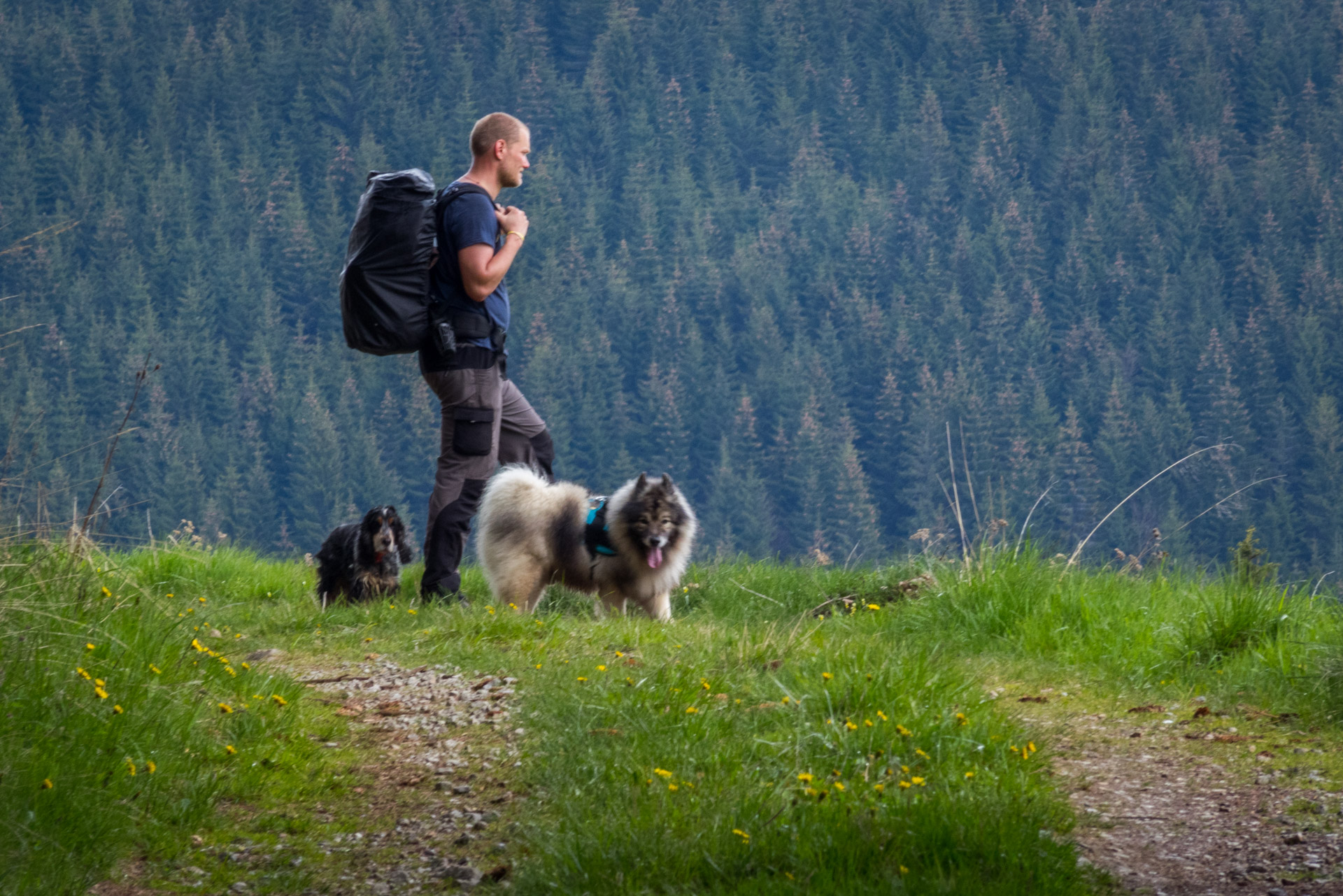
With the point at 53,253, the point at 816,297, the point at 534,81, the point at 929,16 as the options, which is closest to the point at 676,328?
the point at 816,297

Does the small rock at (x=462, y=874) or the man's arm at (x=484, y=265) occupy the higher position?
the man's arm at (x=484, y=265)

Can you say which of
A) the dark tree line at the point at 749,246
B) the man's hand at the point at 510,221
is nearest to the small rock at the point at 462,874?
the man's hand at the point at 510,221

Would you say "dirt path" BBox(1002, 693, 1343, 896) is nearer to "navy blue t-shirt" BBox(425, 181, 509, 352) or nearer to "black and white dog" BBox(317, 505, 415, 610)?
"navy blue t-shirt" BBox(425, 181, 509, 352)

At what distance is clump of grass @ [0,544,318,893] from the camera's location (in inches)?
115

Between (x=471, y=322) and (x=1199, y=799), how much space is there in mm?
3751

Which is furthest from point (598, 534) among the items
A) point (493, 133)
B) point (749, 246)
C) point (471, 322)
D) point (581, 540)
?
point (749, 246)

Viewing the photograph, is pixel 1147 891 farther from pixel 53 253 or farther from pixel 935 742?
pixel 53 253

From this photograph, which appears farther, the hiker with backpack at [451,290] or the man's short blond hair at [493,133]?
the man's short blond hair at [493,133]

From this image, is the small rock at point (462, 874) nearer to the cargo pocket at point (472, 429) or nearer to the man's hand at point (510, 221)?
the cargo pocket at point (472, 429)

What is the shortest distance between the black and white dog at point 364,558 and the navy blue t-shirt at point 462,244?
162 centimetres

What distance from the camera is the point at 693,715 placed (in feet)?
12.6

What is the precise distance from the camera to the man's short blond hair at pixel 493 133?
5.77m

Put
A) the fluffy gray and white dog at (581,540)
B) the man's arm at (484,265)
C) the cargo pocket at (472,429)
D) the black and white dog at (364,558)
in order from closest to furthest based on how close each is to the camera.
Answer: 1. the man's arm at (484,265)
2. the cargo pocket at (472,429)
3. the fluffy gray and white dog at (581,540)
4. the black and white dog at (364,558)

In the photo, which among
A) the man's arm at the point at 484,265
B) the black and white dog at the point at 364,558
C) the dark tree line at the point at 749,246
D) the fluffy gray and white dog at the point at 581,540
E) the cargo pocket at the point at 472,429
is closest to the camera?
the man's arm at the point at 484,265
